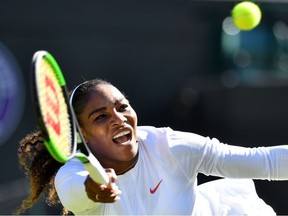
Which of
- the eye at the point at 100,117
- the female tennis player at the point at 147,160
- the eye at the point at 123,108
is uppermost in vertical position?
the eye at the point at 123,108

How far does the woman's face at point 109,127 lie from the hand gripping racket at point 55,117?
1.59 ft

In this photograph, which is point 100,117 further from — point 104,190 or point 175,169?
point 104,190

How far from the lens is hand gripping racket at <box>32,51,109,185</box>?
343 centimetres

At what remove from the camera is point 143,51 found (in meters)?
11.3

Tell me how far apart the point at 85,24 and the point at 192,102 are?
1790 mm

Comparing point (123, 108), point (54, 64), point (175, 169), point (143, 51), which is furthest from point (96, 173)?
point (143, 51)

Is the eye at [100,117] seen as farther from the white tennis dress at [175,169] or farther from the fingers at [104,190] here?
the fingers at [104,190]

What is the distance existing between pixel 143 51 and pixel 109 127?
7.10m

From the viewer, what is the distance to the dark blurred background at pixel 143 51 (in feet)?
35.1

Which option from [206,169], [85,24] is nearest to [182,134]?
[206,169]

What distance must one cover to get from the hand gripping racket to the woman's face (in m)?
0.48

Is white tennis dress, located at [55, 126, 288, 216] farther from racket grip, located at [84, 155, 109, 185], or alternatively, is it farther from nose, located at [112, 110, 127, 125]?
racket grip, located at [84, 155, 109, 185]

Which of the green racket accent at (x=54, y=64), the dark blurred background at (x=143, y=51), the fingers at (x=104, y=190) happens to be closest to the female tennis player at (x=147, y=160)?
the fingers at (x=104, y=190)

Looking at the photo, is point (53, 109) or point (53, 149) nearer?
point (53, 149)
